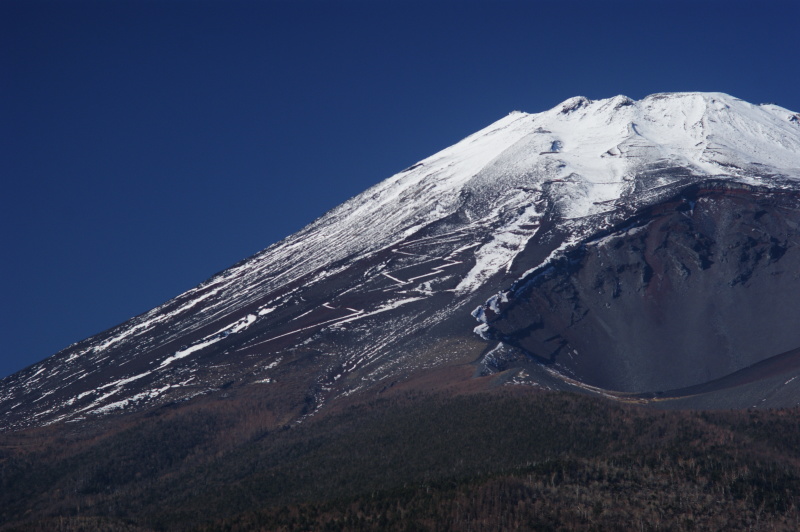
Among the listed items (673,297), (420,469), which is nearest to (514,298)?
(673,297)

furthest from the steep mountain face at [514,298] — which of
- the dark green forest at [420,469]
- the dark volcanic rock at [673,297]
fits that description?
the dark green forest at [420,469]

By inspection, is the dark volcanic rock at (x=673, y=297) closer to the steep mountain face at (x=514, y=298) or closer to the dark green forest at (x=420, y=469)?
the steep mountain face at (x=514, y=298)

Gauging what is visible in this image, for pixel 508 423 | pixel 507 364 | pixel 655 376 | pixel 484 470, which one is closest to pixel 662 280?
pixel 655 376

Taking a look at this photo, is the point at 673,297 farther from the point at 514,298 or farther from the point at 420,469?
the point at 420,469

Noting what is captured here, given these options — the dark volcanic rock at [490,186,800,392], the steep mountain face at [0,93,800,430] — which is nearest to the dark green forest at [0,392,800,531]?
the steep mountain face at [0,93,800,430]

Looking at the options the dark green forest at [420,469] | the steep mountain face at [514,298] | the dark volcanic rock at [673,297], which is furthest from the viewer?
the dark volcanic rock at [673,297]
